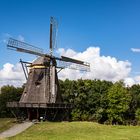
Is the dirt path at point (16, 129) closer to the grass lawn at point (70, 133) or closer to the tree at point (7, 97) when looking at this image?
the grass lawn at point (70, 133)

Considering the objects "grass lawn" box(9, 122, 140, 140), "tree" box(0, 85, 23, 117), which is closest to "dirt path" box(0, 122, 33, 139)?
"grass lawn" box(9, 122, 140, 140)

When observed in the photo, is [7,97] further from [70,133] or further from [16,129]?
[70,133]

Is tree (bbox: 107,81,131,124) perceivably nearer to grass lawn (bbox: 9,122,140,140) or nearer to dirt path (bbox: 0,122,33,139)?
grass lawn (bbox: 9,122,140,140)

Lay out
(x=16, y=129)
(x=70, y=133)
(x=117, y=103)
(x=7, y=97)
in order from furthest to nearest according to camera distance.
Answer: (x=7, y=97) < (x=117, y=103) < (x=16, y=129) < (x=70, y=133)

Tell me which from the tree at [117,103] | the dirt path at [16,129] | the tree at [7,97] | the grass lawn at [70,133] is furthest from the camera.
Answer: the tree at [7,97]

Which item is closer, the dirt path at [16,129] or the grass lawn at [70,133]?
the grass lawn at [70,133]

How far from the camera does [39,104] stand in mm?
49969

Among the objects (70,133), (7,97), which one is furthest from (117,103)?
(70,133)

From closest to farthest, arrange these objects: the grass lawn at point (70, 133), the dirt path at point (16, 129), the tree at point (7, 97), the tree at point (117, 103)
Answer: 1. the grass lawn at point (70, 133)
2. the dirt path at point (16, 129)
3. the tree at point (117, 103)
4. the tree at point (7, 97)

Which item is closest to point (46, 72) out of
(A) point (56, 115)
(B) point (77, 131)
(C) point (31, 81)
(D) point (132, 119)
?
(C) point (31, 81)

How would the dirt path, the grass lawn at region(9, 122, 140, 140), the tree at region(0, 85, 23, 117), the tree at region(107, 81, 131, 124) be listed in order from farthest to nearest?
the tree at region(0, 85, 23, 117) < the tree at region(107, 81, 131, 124) < the dirt path < the grass lawn at region(9, 122, 140, 140)

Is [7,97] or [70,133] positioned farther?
[7,97]

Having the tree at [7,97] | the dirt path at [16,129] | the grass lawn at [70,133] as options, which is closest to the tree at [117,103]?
the tree at [7,97]

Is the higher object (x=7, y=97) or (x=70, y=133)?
(x=7, y=97)
